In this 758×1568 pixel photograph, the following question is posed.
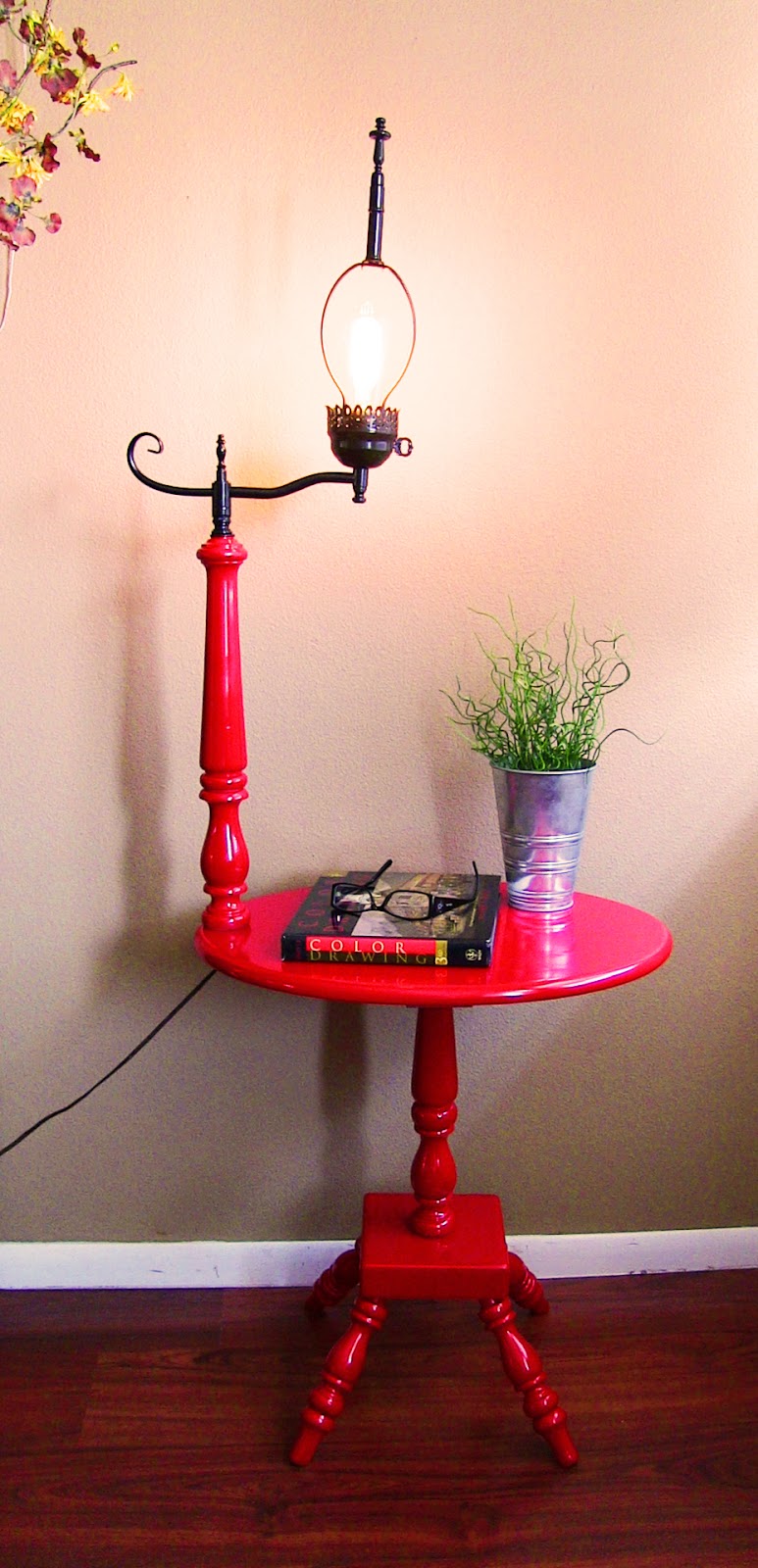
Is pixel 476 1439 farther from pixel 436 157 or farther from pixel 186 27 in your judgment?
pixel 186 27

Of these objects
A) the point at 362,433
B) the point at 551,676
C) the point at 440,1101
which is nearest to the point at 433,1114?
the point at 440,1101

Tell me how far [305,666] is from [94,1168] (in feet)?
2.57

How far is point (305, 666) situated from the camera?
159 cm

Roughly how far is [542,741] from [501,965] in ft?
1.00

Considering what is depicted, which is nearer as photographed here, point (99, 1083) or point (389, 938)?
point (389, 938)

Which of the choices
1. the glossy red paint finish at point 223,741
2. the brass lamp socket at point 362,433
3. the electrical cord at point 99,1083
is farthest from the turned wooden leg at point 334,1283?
the brass lamp socket at point 362,433

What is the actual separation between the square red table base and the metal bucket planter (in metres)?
0.40

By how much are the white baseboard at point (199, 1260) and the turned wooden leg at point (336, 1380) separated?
0.29m

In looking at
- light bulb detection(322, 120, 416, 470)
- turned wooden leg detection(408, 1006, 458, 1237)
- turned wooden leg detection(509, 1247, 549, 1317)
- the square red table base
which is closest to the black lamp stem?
light bulb detection(322, 120, 416, 470)

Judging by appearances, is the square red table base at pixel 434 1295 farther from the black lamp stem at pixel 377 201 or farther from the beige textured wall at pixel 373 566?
the black lamp stem at pixel 377 201

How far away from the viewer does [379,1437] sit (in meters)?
1.42

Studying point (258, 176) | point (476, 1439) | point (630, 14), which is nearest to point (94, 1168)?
point (476, 1439)

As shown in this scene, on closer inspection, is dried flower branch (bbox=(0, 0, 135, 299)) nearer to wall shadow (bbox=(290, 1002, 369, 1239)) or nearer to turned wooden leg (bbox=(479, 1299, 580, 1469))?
wall shadow (bbox=(290, 1002, 369, 1239))

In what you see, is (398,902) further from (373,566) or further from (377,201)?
(377,201)
